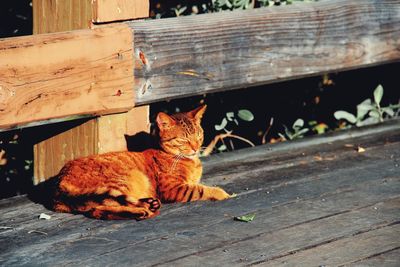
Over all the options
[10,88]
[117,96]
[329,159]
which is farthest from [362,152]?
[10,88]

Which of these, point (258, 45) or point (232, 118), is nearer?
point (258, 45)

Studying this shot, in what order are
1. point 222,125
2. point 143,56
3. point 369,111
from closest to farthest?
point 143,56 < point 222,125 < point 369,111

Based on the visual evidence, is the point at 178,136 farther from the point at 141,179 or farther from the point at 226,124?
the point at 226,124

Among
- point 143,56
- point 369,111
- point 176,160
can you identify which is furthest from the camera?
point 369,111

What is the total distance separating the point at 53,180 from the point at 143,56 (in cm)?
70

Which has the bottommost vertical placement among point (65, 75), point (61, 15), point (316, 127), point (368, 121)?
point (316, 127)

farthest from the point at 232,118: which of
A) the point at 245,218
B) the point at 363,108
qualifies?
the point at 245,218

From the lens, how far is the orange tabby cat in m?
3.82

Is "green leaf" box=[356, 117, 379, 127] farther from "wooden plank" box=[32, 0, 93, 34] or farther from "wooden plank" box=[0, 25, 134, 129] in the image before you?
"wooden plank" box=[32, 0, 93, 34]

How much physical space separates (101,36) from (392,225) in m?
1.43

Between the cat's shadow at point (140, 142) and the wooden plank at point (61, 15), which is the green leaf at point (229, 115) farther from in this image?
the wooden plank at point (61, 15)

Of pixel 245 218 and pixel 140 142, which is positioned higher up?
pixel 140 142

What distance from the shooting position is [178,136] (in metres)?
4.28

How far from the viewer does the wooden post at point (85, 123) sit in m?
4.00
